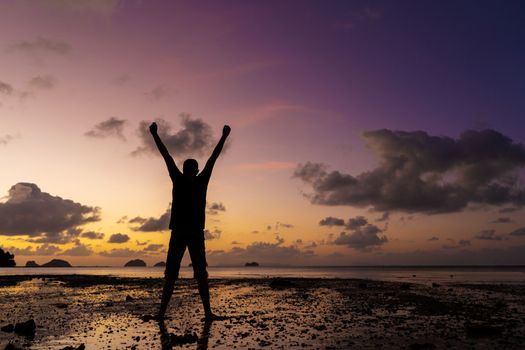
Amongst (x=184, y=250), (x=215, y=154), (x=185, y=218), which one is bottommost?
(x=184, y=250)

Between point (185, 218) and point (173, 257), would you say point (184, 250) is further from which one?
point (185, 218)

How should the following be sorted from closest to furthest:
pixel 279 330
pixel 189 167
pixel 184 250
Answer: pixel 279 330, pixel 184 250, pixel 189 167

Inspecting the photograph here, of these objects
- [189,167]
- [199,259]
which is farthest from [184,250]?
[189,167]

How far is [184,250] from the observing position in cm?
1032

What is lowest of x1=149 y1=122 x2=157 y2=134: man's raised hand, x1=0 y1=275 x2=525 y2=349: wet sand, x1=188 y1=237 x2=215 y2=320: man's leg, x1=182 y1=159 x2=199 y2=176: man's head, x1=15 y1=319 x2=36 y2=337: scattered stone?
x1=0 y1=275 x2=525 y2=349: wet sand

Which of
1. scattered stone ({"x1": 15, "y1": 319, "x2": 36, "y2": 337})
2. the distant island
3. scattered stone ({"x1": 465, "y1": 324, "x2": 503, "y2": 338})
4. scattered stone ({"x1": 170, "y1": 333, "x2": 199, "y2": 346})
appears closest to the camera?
scattered stone ({"x1": 170, "y1": 333, "x2": 199, "y2": 346})

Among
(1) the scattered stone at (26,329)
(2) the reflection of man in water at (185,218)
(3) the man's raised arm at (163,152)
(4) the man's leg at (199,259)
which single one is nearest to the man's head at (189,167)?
(2) the reflection of man in water at (185,218)

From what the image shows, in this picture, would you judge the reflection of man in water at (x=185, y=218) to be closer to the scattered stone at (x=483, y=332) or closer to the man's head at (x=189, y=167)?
the man's head at (x=189, y=167)

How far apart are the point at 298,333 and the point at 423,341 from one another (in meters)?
2.43

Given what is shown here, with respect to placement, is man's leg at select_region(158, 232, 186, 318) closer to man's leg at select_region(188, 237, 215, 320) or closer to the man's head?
man's leg at select_region(188, 237, 215, 320)

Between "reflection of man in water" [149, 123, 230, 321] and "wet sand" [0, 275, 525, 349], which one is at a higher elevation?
"reflection of man in water" [149, 123, 230, 321]

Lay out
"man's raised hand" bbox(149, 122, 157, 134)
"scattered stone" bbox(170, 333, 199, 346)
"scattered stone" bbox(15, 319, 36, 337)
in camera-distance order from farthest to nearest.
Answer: "man's raised hand" bbox(149, 122, 157, 134) → "scattered stone" bbox(15, 319, 36, 337) → "scattered stone" bbox(170, 333, 199, 346)

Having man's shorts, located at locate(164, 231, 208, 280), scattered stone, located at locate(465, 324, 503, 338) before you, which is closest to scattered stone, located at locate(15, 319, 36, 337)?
man's shorts, located at locate(164, 231, 208, 280)

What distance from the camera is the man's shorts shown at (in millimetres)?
10352
